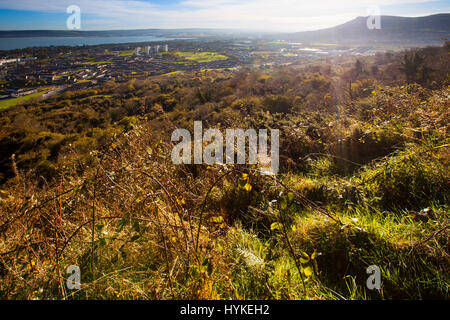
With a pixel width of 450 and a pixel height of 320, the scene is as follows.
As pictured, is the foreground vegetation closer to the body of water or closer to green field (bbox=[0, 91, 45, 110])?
green field (bbox=[0, 91, 45, 110])

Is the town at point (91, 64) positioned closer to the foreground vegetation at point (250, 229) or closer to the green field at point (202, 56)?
the green field at point (202, 56)

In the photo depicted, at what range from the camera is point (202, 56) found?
45.1 metres

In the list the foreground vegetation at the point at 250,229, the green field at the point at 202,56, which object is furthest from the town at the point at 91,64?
the foreground vegetation at the point at 250,229

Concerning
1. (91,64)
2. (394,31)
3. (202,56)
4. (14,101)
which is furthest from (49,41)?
(394,31)

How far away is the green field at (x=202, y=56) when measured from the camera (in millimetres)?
41938

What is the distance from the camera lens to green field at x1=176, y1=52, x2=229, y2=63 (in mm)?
41938

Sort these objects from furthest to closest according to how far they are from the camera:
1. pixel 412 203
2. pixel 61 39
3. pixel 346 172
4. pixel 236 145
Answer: pixel 61 39 < pixel 236 145 < pixel 346 172 < pixel 412 203

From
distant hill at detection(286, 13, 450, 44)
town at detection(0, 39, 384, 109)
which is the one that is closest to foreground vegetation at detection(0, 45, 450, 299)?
town at detection(0, 39, 384, 109)

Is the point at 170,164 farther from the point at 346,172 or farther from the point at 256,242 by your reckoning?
the point at 346,172

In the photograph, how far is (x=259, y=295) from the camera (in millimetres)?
1444

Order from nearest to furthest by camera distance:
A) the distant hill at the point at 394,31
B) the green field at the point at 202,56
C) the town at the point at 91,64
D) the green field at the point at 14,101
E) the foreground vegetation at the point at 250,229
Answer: the foreground vegetation at the point at 250,229 → the green field at the point at 14,101 → the town at the point at 91,64 → the distant hill at the point at 394,31 → the green field at the point at 202,56
